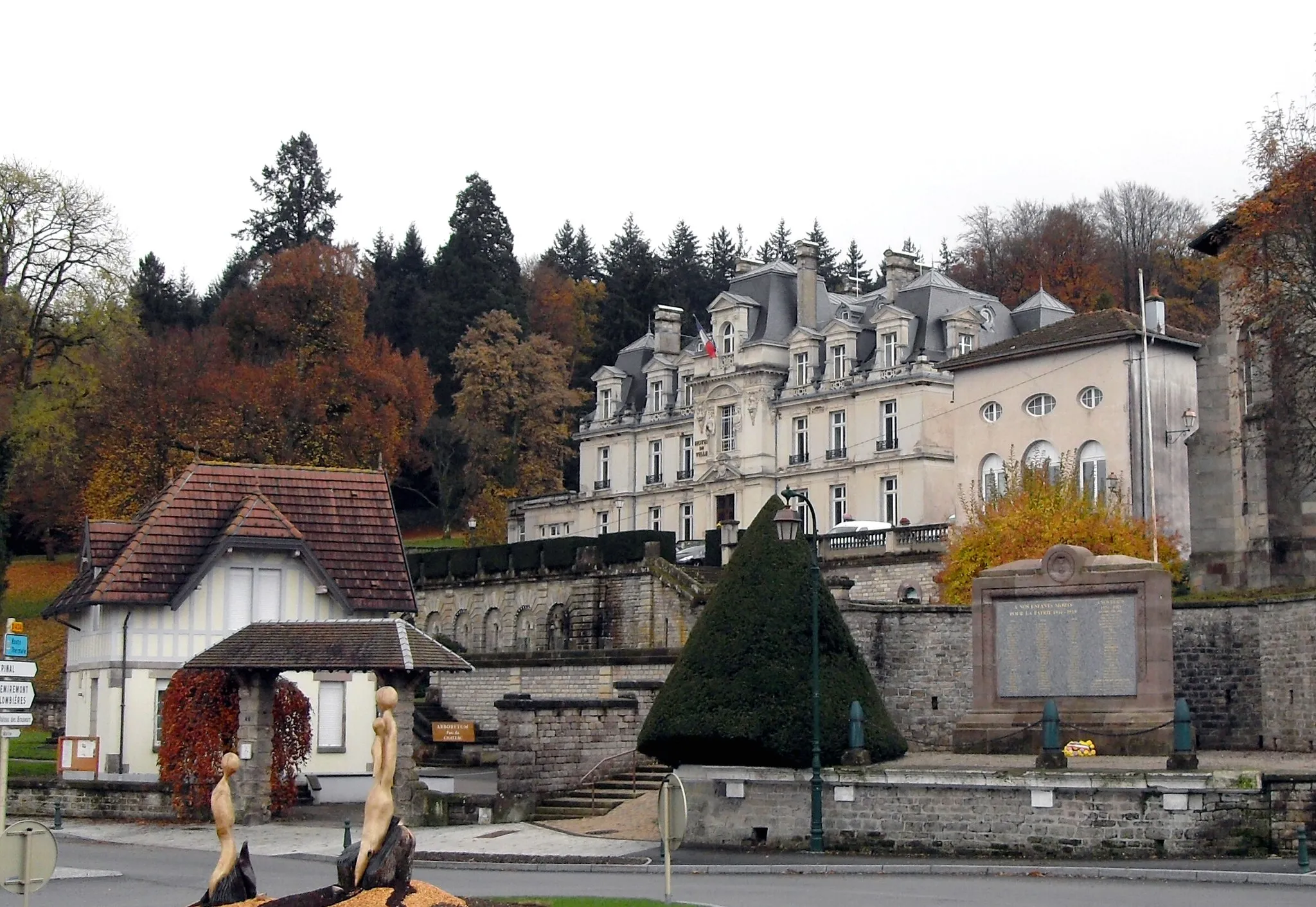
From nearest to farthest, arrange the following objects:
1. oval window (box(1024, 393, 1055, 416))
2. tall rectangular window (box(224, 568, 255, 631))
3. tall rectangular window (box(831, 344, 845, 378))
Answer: tall rectangular window (box(224, 568, 255, 631)) → oval window (box(1024, 393, 1055, 416)) → tall rectangular window (box(831, 344, 845, 378))

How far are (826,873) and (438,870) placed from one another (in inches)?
233

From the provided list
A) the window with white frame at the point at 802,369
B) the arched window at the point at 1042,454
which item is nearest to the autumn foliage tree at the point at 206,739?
the arched window at the point at 1042,454

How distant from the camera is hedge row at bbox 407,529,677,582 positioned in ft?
187

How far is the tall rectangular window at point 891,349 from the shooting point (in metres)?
69.1

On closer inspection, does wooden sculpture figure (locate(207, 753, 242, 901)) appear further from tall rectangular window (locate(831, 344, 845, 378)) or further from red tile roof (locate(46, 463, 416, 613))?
tall rectangular window (locate(831, 344, 845, 378))

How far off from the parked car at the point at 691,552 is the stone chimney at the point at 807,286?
12128 mm

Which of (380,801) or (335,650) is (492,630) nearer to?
(335,650)

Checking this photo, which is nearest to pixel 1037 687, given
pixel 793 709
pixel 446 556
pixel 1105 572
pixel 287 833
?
pixel 1105 572

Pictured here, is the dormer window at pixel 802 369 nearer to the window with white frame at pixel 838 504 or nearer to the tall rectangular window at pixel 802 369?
the tall rectangular window at pixel 802 369

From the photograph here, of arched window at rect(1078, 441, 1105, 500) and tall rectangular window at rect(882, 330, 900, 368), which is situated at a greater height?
tall rectangular window at rect(882, 330, 900, 368)

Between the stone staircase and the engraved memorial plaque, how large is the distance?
7.07 metres

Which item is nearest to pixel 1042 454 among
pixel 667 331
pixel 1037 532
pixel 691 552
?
pixel 691 552

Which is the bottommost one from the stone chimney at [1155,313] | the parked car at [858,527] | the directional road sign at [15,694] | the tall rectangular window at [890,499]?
the directional road sign at [15,694]

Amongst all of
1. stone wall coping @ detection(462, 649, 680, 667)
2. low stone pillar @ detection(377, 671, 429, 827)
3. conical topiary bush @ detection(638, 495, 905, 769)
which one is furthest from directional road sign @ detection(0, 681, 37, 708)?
stone wall coping @ detection(462, 649, 680, 667)
